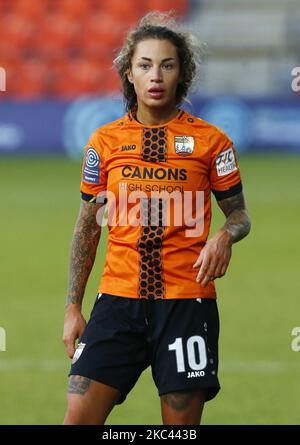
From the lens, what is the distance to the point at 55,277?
1296 centimetres

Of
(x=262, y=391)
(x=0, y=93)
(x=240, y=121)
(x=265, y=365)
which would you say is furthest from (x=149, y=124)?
(x=0, y=93)

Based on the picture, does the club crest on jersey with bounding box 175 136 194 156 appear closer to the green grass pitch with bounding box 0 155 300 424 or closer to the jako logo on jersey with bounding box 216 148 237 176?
the jako logo on jersey with bounding box 216 148 237 176

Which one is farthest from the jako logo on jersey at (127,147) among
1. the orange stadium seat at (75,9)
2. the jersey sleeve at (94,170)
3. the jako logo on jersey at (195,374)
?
the orange stadium seat at (75,9)

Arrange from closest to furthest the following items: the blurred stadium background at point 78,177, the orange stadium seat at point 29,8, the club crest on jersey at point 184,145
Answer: the club crest on jersey at point 184,145, the blurred stadium background at point 78,177, the orange stadium seat at point 29,8

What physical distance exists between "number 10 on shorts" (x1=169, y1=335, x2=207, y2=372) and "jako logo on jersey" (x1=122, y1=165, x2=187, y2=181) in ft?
2.26

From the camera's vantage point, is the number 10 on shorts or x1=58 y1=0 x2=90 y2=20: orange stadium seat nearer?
the number 10 on shorts

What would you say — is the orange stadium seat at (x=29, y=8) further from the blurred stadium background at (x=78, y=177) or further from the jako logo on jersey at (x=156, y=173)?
the jako logo on jersey at (x=156, y=173)

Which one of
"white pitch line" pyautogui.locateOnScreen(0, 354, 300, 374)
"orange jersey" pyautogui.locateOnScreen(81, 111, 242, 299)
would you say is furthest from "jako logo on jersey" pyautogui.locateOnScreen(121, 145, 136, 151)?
"white pitch line" pyautogui.locateOnScreen(0, 354, 300, 374)

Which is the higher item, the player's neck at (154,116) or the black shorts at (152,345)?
the player's neck at (154,116)

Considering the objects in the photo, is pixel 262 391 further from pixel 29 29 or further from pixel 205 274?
pixel 29 29

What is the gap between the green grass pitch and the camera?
25.0ft

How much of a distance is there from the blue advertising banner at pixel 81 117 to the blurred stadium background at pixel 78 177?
0.03m

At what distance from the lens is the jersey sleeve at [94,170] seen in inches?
198

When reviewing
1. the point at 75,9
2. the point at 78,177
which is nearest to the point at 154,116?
the point at 78,177
